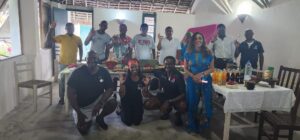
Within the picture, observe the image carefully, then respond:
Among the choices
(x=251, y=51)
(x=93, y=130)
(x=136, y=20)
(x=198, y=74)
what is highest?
(x=136, y=20)

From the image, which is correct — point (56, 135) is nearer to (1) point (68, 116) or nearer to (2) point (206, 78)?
(1) point (68, 116)

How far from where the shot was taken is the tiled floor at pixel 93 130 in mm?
2878

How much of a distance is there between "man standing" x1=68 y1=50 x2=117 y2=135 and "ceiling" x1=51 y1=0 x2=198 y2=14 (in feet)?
16.3

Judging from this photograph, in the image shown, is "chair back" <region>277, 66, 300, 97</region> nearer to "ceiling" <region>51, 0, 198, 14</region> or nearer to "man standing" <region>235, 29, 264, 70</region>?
"man standing" <region>235, 29, 264, 70</region>

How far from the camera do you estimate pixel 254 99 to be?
2650 mm

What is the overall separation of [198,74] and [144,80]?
2.62 feet

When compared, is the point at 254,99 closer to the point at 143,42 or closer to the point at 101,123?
the point at 101,123

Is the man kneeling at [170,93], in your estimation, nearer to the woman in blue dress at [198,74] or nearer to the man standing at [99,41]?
the woman in blue dress at [198,74]

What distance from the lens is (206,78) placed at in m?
2.86

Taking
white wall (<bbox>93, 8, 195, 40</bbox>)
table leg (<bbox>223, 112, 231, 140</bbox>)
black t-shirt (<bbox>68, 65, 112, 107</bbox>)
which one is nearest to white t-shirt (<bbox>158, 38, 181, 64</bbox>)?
black t-shirt (<bbox>68, 65, 112, 107</bbox>)

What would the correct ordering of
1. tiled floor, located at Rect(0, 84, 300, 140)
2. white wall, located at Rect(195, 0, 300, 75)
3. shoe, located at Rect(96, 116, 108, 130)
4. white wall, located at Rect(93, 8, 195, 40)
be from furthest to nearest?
white wall, located at Rect(93, 8, 195, 40)
white wall, located at Rect(195, 0, 300, 75)
shoe, located at Rect(96, 116, 108, 130)
tiled floor, located at Rect(0, 84, 300, 140)

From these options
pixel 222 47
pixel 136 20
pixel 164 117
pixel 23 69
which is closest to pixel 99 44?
pixel 23 69

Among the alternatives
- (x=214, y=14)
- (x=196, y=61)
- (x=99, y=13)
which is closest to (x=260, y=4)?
(x=214, y=14)

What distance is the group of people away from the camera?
2.95 meters
